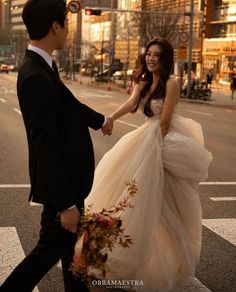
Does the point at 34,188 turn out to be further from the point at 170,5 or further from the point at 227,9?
the point at 170,5

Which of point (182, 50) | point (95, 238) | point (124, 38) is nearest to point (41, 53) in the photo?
point (95, 238)

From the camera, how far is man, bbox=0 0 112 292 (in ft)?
8.34

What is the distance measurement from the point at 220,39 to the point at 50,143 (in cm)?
5130

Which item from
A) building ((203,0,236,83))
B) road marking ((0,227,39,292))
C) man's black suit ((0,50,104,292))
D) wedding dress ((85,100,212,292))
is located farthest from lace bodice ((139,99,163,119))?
building ((203,0,236,83))

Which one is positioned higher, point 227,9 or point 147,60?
point 227,9

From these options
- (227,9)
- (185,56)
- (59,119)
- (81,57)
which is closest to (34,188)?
(59,119)

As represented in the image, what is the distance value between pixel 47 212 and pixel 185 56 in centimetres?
2886

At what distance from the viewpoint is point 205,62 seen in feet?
181

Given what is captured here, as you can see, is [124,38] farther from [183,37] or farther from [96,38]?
[183,37]

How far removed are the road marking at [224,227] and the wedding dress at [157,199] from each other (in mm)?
1277

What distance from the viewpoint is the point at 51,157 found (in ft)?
8.36

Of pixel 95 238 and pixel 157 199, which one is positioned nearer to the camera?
pixel 95 238

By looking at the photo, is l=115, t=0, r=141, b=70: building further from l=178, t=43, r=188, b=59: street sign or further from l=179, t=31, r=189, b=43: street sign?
l=179, t=31, r=189, b=43: street sign

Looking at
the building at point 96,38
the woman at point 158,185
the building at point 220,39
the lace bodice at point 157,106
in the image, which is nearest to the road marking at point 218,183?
the woman at point 158,185
